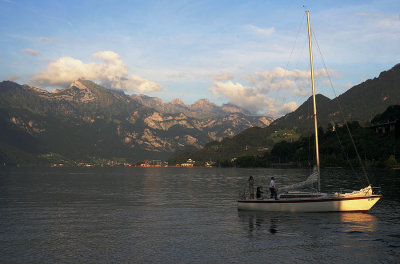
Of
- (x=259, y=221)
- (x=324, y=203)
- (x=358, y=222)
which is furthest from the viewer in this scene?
(x=324, y=203)

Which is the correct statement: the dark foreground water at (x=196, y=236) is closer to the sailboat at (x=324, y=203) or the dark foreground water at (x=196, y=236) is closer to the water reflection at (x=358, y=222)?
the water reflection at (x=358, y=222)

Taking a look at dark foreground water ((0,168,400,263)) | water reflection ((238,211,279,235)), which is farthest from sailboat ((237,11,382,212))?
water reflection ((238,211,279,235))

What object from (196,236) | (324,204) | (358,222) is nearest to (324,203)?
(324,204)

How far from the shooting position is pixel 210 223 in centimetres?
5041

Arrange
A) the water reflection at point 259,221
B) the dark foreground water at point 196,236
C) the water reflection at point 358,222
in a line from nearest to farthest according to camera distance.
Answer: the dark foreground water at point 196,236 → the water reflection at point 358,222 → the water reflection at point 259,221

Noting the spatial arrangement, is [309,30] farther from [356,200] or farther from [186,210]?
[186,210]

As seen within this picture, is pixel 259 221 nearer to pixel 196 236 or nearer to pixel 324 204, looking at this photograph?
pixel 324 204

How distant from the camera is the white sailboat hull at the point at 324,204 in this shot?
55828mm

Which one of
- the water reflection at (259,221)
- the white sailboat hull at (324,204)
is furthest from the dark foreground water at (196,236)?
the white sailboat hull at (324,204)

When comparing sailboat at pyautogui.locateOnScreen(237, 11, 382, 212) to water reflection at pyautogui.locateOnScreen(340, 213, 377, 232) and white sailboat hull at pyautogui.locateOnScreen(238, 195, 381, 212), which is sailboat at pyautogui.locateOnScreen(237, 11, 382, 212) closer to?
white sailboat hull at pyautogui.locateOnScreen(238, 195, 381, 212)

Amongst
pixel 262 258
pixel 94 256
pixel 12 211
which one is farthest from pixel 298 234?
pixel 12 211

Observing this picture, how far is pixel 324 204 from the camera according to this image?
55906 millimetres

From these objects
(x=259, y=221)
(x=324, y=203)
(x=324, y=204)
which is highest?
(x=324, y=203)

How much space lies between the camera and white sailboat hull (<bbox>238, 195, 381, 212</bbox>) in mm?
55828
